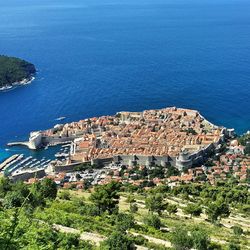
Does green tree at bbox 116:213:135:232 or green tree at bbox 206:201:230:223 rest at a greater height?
green tree at bbox 116:213:135:232

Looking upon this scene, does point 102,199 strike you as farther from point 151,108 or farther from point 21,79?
point 21,79

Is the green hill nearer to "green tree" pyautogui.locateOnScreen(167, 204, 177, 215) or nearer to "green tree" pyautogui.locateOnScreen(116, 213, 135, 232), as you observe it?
"green tree" pyautogui.locateOnScreen(167, 204, 177, 215)

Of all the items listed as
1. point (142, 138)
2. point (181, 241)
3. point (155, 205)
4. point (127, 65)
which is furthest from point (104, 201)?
point (127, 65)

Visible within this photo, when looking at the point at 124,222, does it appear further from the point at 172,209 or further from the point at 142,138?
the point at 142,138

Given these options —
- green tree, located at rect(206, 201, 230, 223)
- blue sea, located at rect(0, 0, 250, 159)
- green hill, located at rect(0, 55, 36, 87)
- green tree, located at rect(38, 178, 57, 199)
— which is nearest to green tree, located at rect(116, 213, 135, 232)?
green tree, located at rect(38, 178, 57, 199)

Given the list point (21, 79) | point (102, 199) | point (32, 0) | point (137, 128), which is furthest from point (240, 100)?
point (32, 0)

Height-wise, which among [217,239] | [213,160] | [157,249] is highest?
[157,249]
